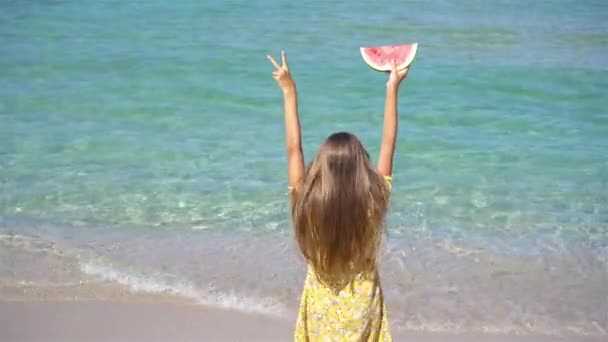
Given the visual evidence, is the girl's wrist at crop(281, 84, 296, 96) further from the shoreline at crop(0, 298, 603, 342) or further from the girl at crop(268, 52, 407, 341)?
the shoreline at crop(0, 298, 603, 342)

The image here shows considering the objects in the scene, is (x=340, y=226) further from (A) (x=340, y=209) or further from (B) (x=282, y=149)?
(B) (x=282, y=149)

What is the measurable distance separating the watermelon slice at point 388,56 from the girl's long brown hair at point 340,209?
Answer: 512 mm

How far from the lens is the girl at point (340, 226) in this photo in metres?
2.53

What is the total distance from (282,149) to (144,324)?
3.41m

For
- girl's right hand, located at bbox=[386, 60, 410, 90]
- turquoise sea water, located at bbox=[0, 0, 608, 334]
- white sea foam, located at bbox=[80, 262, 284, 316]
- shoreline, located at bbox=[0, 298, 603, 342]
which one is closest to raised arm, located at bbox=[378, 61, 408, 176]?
girl's right hand, located at bbox=[386, 60, 410, 90]

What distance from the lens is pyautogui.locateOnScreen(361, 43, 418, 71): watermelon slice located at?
2997mm

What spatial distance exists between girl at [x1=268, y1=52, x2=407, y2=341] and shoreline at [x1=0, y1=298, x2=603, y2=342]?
1.49m

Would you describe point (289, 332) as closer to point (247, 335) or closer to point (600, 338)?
point (247, 335)

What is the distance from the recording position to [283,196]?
6355mm

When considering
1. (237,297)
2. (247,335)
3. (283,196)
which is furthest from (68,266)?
(283,196)

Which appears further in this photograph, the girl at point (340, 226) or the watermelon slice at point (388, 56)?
the watermelon slice at point (388, 56)

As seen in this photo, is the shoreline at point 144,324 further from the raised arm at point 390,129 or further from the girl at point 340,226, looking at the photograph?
the raised arm at point 390,129

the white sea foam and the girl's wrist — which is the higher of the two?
the girl's wrist

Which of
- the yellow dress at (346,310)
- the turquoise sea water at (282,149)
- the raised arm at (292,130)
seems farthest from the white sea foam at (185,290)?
the raised arm at (292,130)
